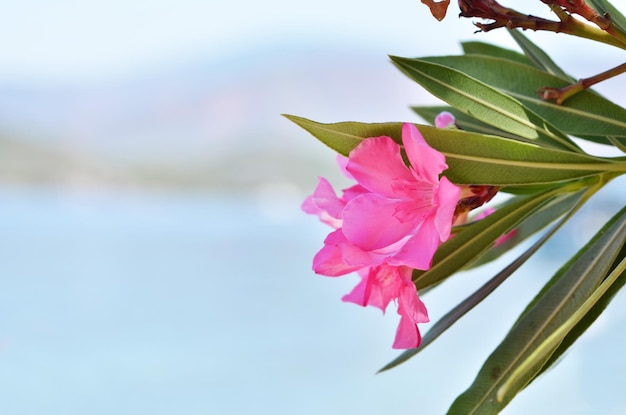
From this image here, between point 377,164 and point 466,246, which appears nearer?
point 377,164

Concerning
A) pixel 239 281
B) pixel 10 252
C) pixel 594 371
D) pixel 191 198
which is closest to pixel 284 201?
pixel 191 198

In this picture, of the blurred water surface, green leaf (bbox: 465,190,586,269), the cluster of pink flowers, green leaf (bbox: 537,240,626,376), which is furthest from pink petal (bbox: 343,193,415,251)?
the blurred water surface

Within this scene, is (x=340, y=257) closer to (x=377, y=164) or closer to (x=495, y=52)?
(x=377, y=164)

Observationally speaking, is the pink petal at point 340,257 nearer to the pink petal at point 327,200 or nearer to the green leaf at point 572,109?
the pink petal at point 327,200

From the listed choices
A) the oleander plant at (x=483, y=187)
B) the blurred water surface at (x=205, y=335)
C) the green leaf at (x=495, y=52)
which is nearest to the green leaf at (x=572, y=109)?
the oleander plant at (x=483, y=187)

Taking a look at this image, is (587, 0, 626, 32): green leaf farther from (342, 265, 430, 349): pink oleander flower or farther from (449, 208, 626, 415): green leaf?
(342, 265, 430, 349): pink oleander flower

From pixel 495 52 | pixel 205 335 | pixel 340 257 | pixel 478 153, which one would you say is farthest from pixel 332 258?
pixel 205 335

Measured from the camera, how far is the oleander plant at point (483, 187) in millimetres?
425

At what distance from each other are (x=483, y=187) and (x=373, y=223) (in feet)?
0.31

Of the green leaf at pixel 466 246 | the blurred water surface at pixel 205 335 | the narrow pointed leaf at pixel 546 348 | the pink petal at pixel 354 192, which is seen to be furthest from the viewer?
the blurred water surface at pixel 205 335

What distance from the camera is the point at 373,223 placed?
429 millimetres

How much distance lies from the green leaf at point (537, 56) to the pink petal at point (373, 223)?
0.29m

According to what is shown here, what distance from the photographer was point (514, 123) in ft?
1.67

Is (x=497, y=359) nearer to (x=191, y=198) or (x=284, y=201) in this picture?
(x=284, y=201)
